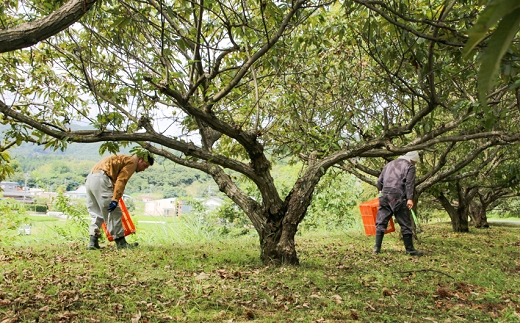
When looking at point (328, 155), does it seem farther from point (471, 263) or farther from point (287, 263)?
point (471, 263)

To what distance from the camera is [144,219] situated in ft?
41.8

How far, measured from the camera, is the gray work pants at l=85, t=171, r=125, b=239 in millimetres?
7074

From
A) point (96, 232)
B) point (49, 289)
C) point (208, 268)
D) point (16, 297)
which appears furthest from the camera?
point (96, 232)

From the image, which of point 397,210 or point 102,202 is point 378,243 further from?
point 102,202

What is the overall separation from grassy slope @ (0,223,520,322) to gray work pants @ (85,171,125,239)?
0.44 m

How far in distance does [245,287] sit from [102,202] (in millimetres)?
3613

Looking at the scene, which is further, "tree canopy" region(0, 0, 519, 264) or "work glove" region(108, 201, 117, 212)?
"work glove" region(108, 201, 117, 212)

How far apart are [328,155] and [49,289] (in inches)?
153

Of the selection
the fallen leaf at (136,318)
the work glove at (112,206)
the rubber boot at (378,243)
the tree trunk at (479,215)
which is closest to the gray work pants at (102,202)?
the work glove at (112,206)

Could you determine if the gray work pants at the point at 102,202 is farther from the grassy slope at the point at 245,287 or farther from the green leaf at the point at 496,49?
the green leaf at the point at 496,49

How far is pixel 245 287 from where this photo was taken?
4.50 metres

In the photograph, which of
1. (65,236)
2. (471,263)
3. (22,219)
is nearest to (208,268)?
(471,263)

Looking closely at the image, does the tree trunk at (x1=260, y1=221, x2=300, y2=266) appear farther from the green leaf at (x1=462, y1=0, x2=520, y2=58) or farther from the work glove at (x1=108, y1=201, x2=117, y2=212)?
the green leaf at (x1=462, y1=0, x2=520, y2=58)

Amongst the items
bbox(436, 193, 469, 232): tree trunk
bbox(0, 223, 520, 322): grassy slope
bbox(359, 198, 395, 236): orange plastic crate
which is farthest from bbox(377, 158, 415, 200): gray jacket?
bbox(436, 193, 469, 232): tree trunk
